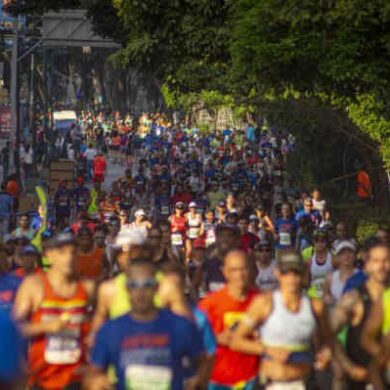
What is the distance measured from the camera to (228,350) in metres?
8.55

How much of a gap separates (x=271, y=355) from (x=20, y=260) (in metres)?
4.66

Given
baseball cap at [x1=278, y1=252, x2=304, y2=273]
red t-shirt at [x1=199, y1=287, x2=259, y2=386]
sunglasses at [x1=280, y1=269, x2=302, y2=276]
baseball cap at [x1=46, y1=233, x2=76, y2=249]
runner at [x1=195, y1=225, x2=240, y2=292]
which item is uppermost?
baseball cap at [x1=46, y1=233, x2=76, y2=249]

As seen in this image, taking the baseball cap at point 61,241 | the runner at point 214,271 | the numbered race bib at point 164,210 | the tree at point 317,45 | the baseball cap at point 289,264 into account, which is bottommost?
the runner at point 214,271

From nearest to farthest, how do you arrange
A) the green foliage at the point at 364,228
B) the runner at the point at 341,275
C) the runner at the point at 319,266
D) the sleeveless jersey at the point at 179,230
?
1. the runner at the point at 341,275
2. the runner at the point at 319,266
3. the sleeveless jersey at the point at 179,230
4. the green foliage at the point at 364,228

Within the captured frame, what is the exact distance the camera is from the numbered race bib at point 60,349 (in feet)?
27.0

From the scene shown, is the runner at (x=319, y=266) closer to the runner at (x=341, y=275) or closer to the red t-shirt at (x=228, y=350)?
the runner at (x=341, y=275)

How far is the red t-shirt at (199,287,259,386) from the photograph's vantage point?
8547 millimetres

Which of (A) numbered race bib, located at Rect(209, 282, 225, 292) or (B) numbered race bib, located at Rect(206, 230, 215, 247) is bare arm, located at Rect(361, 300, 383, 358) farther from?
(B) numbered race bib, located at Rect(206, 230, 215, 247)

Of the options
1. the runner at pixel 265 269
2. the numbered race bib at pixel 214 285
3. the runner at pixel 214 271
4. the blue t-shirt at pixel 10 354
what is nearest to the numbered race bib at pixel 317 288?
the runner at pixel 265 269

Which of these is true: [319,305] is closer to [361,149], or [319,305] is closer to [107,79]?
[361,149]

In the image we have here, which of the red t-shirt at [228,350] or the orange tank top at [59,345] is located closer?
the orange tank top at [59,345]

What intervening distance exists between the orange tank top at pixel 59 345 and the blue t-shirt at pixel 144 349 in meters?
1.51

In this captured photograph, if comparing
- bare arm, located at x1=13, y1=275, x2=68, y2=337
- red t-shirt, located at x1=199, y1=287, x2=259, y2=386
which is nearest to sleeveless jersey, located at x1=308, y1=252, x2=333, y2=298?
red t-shirt, located at x1=199, y1=287, x2=259, y2=386

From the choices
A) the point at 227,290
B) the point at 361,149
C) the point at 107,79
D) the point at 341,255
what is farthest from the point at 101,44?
the point at 107,79
